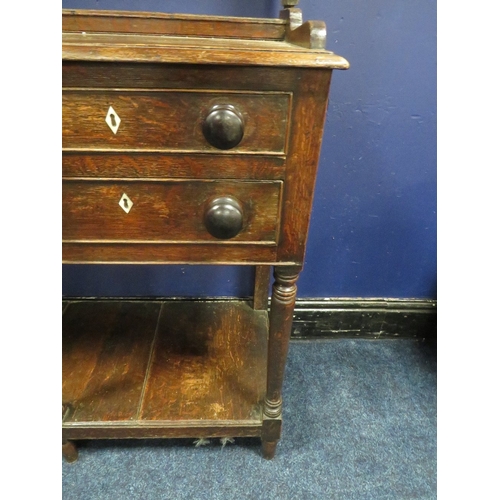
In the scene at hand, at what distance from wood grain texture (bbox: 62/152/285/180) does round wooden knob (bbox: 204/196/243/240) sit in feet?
0.14

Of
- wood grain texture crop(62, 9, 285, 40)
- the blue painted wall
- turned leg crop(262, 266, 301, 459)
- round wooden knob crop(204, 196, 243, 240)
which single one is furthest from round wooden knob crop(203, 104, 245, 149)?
the blue painted wall

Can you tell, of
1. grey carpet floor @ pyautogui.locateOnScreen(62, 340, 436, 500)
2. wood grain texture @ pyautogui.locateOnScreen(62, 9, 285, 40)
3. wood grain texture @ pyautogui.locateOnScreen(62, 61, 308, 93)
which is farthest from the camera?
grey carpet floor @ pyautogui.locateOnScreen(62, 340, 436, 500)

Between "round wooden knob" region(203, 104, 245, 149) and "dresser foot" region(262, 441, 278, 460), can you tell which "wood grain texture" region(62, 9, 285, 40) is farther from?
"dresser foot" region(262, 441, 278, 460)

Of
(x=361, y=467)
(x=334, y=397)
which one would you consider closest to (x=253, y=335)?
(x=334, y=397)

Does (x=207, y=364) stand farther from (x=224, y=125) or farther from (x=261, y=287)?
(x=224, y=125)

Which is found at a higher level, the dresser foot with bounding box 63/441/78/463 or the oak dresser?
the oak dresser

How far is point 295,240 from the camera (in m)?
0.77

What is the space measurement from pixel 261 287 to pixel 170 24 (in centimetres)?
74

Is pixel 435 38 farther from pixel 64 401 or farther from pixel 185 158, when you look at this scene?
pixel 64 401

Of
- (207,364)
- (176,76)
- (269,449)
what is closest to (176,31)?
(176,76)

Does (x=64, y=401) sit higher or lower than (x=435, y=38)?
lower

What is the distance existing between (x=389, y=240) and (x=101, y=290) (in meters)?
0.91

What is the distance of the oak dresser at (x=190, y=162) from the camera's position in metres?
0.63

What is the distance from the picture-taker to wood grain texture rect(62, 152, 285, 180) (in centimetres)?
69
